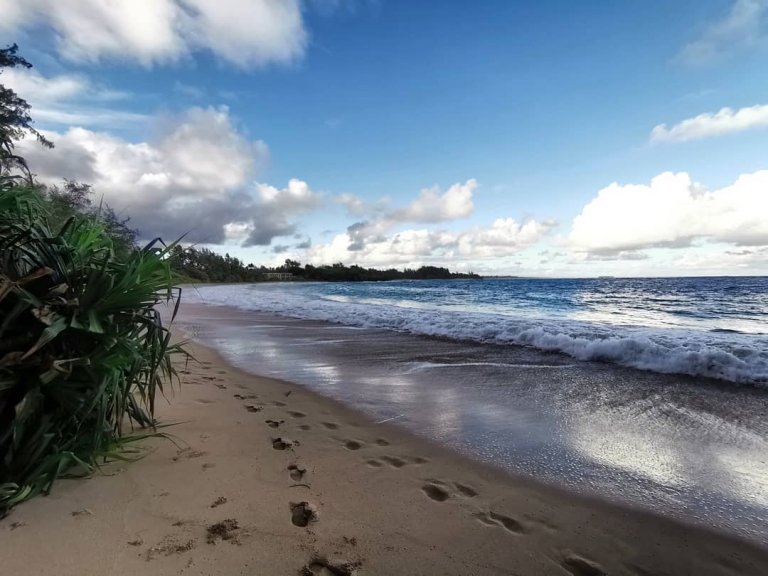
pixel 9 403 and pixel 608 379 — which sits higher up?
pixel 9 403

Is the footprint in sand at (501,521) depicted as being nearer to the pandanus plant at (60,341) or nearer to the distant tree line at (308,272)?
the pandanus plant at (60,341)

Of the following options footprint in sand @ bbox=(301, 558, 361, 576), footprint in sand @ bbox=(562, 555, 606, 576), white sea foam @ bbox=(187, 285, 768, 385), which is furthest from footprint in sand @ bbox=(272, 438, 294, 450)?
white sea foam @ bbox=(187, 285, 768, 385)

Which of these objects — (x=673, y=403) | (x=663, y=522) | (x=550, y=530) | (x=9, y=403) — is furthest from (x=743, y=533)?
(x=9, y=403)

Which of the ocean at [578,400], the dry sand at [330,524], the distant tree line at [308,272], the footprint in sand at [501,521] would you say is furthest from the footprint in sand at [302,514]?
the distant tree line at [308,272]

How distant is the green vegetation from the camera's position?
2.38 metres

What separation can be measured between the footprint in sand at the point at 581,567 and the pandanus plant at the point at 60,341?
118 inches

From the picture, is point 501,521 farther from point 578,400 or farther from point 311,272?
point 311,272

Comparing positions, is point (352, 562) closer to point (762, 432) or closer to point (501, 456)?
point (501, 456)

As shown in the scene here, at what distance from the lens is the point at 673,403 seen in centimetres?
514

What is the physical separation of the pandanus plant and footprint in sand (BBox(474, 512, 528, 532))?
2.59m

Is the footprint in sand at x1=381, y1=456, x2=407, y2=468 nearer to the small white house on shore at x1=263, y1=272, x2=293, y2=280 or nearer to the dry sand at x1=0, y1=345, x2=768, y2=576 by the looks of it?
the dry sand at x1=0, y1=345, x2=768, y2=576

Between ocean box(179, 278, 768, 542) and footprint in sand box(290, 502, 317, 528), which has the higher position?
footprint in sand box(290, 502, 317, 528)

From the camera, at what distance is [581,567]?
85.6 inches

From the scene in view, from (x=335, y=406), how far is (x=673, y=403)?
4560 mm
